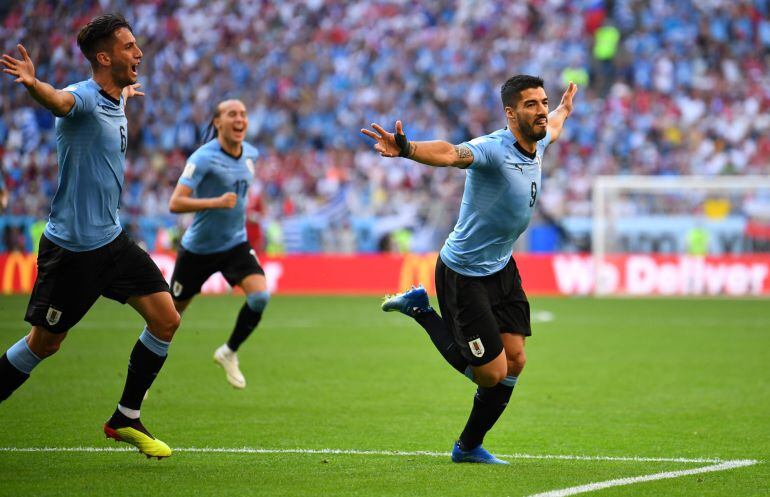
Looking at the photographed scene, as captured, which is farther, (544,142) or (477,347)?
(544,142)

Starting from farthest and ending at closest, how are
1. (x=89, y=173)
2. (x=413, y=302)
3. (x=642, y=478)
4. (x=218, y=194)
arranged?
1. (x=218, y=194)
2. (x=413, y=302)
3. (x=89, y=173)
4. (x=642, y=478)

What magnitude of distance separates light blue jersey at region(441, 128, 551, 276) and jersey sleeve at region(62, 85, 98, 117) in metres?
2.32

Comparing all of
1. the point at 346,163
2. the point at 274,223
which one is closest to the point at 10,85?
the point at 274,223

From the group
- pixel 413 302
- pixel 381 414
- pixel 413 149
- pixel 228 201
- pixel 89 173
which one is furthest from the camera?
pixel 381 414

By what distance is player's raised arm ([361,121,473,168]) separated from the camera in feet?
22.5

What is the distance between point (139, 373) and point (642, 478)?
3.23 metres

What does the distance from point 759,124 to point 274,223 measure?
13.3 meters

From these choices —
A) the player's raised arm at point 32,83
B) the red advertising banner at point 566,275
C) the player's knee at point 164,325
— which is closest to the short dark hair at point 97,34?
the player's raised arm at point 32,83

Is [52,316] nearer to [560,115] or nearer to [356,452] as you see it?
[356,452]

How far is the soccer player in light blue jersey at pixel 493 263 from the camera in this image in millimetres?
7707

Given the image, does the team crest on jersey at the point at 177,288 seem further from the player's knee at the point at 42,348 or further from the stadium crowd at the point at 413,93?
the stadium crowd at the point at 413,93

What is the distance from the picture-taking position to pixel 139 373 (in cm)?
779

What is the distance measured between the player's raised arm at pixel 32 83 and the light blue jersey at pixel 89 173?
333mm

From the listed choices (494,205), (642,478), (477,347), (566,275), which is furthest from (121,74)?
(566,275)
